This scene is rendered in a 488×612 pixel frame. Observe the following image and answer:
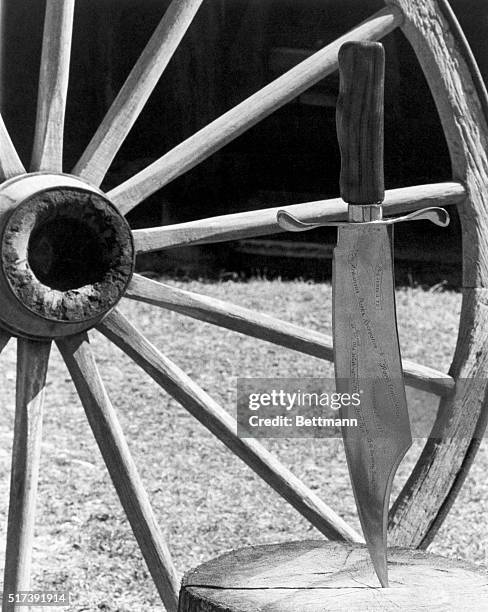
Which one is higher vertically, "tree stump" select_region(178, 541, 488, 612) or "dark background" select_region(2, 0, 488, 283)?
"dark background" select_region(2, 0, 488, 283)

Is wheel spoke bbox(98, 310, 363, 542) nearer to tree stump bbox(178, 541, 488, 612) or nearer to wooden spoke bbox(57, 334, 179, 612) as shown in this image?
wooden spoke bbox(57, 334, 179, 612)

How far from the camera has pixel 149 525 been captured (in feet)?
6.03

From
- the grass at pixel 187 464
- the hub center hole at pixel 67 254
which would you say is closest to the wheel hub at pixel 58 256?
the hub center hole at pixel 67 254

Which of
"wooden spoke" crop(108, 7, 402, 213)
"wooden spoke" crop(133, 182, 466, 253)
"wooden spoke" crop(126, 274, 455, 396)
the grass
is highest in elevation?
"wooden spoke" crop(108, 7, 402, 213)

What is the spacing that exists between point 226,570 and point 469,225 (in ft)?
2.92

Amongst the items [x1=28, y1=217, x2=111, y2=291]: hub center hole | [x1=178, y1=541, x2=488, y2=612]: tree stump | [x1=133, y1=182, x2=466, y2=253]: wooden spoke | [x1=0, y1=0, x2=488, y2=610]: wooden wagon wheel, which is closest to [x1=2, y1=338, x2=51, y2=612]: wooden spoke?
[x1=0, y1=0, x2=488, y2=610]: wooden wagon wheel

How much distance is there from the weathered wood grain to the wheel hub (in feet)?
2.21

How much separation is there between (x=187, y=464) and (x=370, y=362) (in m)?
2.04

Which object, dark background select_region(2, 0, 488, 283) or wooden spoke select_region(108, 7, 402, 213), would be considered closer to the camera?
wooden spoke select_region(108, 7, 402, 213)

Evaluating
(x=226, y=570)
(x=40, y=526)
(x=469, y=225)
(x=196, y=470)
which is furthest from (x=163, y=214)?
(x=226, y=570)

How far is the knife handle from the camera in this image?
4.22ft

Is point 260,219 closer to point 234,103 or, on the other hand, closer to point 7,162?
point 7,162

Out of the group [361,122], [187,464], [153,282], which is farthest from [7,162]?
[187,464]

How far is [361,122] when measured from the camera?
51.4 inches
